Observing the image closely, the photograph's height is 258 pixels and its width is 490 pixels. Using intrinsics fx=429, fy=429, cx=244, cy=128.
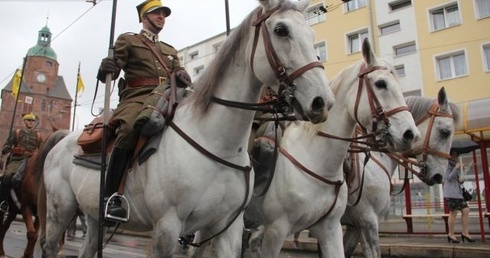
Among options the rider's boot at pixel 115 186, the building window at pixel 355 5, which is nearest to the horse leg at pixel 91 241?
the rider's boot at pixel 115 186

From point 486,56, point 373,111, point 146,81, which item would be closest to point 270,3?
point 146,81

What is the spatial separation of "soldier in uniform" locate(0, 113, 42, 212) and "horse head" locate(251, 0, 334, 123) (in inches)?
249

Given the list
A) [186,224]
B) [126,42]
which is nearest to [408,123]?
[186,224]

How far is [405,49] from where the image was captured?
27844 mm

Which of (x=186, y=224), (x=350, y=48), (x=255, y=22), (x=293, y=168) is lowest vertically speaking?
(x=186, y=224)

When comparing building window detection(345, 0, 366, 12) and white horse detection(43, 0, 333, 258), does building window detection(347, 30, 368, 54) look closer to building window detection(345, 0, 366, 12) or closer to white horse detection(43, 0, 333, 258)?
building window detection(345, 0, 366, 12)

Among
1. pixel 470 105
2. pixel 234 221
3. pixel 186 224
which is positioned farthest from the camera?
pixel 470 105

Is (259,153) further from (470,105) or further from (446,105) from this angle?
(470,105)

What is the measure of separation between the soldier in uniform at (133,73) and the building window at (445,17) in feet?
84.6

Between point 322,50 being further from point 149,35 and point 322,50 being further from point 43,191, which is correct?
point 149,35

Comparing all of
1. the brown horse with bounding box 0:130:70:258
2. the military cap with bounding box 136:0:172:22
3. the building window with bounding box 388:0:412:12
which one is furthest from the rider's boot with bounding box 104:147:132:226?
the building window with bounding box 388:0:412:12

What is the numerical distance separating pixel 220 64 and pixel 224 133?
22.7 inches

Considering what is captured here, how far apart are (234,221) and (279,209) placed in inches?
43.4

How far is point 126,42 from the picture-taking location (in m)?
4.02
